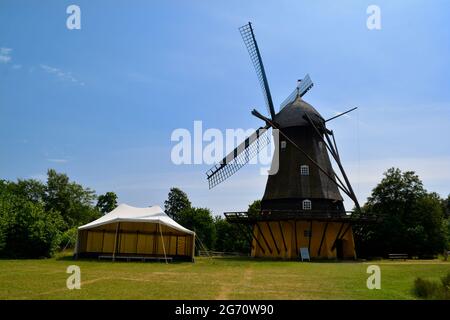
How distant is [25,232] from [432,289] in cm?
2072

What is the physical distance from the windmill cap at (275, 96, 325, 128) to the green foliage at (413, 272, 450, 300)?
16.9 m

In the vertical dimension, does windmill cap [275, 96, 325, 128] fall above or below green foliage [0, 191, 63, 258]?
above

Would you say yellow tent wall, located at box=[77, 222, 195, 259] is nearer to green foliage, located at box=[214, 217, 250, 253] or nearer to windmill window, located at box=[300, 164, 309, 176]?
windmill window, located at box=[300, 164, 309, 176]

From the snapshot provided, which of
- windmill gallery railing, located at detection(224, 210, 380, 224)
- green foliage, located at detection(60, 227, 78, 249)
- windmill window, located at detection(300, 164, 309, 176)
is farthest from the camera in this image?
green foliage, located at detection(60, 227, 78, 249)

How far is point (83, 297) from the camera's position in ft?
26.9

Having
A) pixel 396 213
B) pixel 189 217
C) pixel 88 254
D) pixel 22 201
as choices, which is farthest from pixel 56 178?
pixel 396 213

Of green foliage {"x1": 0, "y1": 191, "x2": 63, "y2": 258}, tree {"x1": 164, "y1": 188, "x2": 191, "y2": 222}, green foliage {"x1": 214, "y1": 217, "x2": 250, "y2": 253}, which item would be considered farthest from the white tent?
tree {"x1": 164, "y1": 188, "x2": 191, "y2": 222}

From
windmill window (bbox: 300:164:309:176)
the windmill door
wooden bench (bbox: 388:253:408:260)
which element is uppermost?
windmill window (bbox: 300:164:309:176)

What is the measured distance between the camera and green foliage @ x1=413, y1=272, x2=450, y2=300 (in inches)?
374

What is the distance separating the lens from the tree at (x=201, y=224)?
45594 millimetres

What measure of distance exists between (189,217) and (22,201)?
24411 mm

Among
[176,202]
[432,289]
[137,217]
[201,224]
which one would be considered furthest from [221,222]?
[432,289]

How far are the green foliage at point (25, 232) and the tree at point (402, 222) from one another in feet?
67.9
